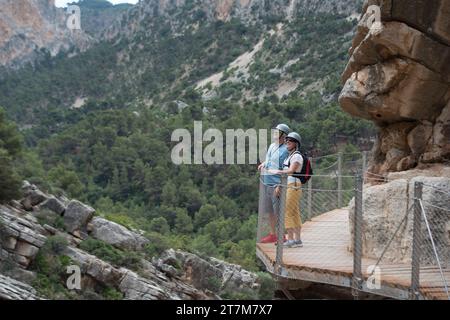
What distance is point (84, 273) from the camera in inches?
926

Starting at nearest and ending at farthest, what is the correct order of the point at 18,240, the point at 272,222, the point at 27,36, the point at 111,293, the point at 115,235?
the point at 272,222 → the point at 18,240 → the point at 111,293 → the point at 115,235 → the point at 27,36

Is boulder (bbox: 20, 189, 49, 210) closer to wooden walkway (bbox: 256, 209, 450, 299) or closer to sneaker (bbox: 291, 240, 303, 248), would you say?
wooden walkway (bbox: 256, 209, 450, 299)

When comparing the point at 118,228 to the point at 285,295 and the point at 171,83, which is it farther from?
the point at 171,83

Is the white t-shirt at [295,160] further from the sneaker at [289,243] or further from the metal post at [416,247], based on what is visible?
the metal post at [416,247]

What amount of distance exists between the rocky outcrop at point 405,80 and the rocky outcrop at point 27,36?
121 metres

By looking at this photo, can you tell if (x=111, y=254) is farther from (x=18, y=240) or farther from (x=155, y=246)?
→ (x=18, y=240)

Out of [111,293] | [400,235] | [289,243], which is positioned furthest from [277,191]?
[111,293]

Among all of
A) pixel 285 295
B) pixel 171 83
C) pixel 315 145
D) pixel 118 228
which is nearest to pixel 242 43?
pixel 171 83

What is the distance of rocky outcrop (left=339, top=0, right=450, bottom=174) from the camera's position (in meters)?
9.02

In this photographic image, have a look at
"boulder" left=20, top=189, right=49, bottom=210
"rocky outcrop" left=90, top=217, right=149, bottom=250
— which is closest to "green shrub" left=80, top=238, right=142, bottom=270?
"rocky outcrop" left=90, top=217, right=149, bottom=250

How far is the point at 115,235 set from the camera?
2727cm

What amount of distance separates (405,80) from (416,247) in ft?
11.0

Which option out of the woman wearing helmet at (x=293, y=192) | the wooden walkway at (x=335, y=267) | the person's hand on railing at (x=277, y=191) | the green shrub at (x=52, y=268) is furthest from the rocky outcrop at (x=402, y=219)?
the green shrub at (x=52, y=268)

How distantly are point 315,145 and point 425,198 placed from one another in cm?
3732
